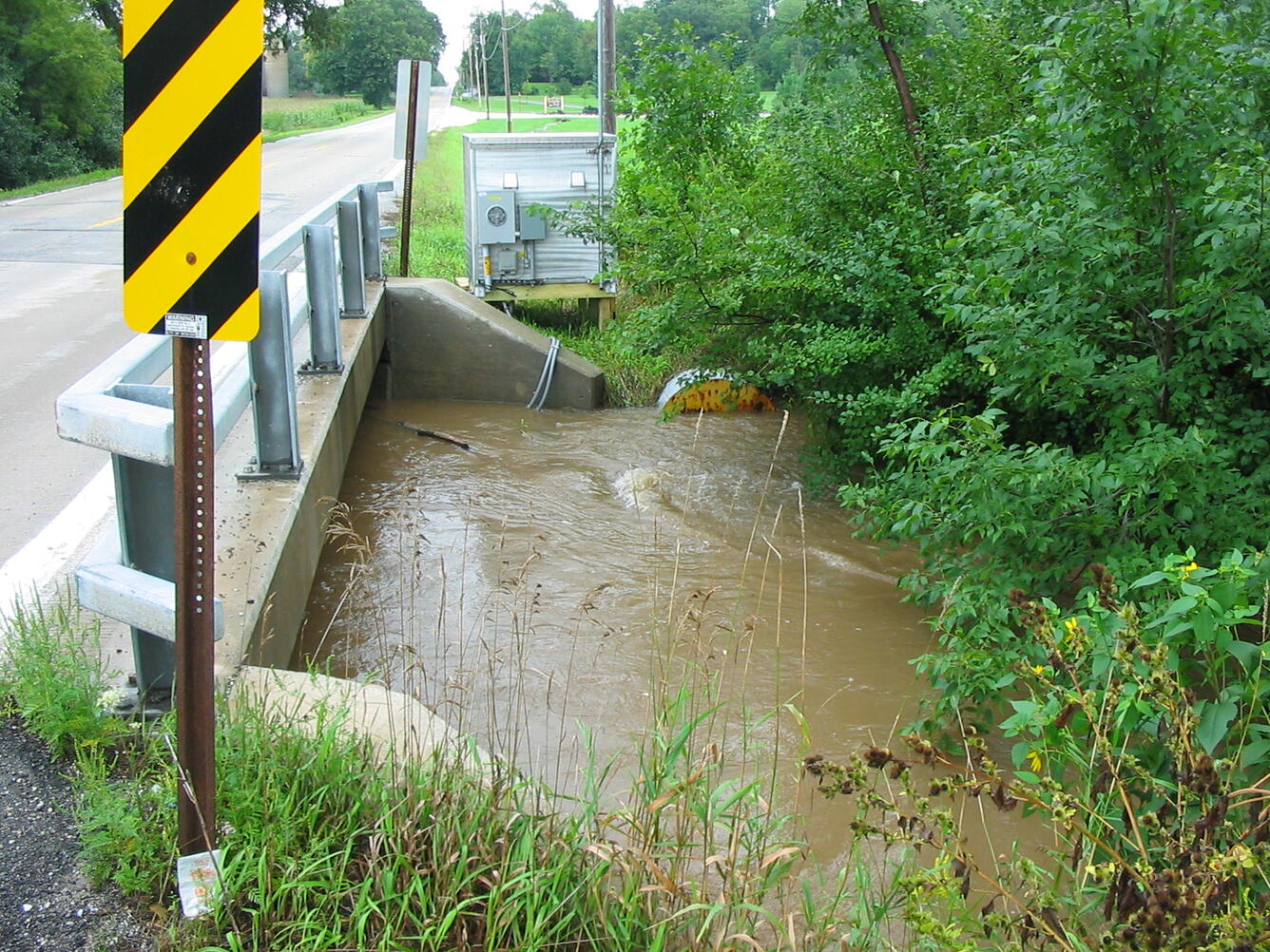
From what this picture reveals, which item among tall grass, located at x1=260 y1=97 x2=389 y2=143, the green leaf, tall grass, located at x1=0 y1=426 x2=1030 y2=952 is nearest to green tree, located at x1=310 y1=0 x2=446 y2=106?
tall grass, located at x1=260 y1=97 x2=389 y2=143

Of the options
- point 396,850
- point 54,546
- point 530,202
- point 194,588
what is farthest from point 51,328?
point 396,850

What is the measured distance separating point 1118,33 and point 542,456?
610 cm

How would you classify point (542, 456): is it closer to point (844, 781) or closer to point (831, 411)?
point (831, 411)

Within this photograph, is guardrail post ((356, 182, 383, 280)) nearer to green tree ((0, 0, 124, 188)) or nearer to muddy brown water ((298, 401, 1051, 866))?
muddy brown water ((298, 401, 1051, 866))

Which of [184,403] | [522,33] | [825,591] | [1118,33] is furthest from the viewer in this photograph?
[522,33]

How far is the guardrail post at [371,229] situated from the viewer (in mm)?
9472

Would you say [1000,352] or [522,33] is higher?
[522,33]

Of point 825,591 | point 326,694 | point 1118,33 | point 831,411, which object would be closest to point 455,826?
point 326,694

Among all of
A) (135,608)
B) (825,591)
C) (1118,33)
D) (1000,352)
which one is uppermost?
(1118,33)

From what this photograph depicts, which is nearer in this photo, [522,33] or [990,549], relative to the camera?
[990,549]

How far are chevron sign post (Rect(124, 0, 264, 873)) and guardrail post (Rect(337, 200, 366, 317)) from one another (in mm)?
5943

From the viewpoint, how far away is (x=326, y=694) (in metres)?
3.54

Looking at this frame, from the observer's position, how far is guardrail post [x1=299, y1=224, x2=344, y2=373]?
6.63m

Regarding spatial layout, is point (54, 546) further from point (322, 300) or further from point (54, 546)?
point (322, 300)
